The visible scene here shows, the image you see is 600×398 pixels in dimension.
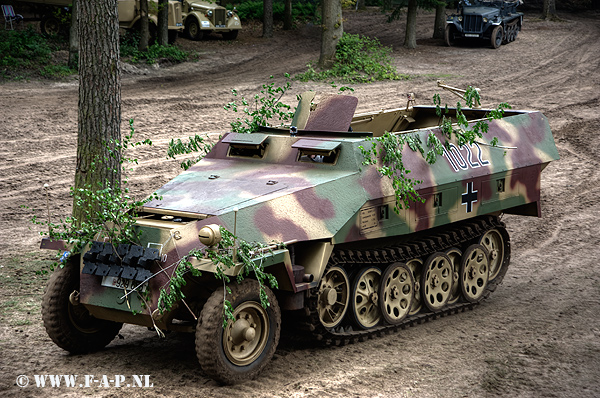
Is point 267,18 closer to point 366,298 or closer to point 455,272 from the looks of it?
point 455,272

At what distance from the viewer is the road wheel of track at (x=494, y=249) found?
1035cm

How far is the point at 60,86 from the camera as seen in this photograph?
2116 centimetres

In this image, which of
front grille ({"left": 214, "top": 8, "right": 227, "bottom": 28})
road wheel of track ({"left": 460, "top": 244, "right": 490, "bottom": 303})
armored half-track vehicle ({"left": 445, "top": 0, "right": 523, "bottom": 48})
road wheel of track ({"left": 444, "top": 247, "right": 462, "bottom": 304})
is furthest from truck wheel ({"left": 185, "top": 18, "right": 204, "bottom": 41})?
road wheel of track ({"left": 444, "top": 247, "right": 462, "bottom": 304})

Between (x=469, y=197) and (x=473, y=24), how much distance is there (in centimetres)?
1924

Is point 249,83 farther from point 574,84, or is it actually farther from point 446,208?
point 446,208

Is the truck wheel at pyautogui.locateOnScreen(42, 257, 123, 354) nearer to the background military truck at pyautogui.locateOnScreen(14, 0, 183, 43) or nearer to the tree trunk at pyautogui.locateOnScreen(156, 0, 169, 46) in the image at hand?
the tree trunk at pyautogui.locateOnScreen(156, 0, 169, 46)

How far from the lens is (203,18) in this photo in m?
29.3

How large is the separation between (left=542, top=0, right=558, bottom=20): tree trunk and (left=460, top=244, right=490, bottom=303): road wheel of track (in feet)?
86.2

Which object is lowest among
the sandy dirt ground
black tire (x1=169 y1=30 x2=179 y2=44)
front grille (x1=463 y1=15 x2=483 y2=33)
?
the sandy dirt ground

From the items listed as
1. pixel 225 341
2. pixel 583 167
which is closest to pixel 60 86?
pixel 583 167

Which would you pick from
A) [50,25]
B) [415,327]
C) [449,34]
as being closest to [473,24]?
[449,34]

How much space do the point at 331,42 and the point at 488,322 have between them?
585 inches

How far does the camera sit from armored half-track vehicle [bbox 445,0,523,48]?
89.1 feet

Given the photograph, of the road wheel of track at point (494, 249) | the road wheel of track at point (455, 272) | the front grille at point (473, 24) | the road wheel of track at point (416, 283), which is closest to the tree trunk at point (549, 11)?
the front grille at point (473, 24)
